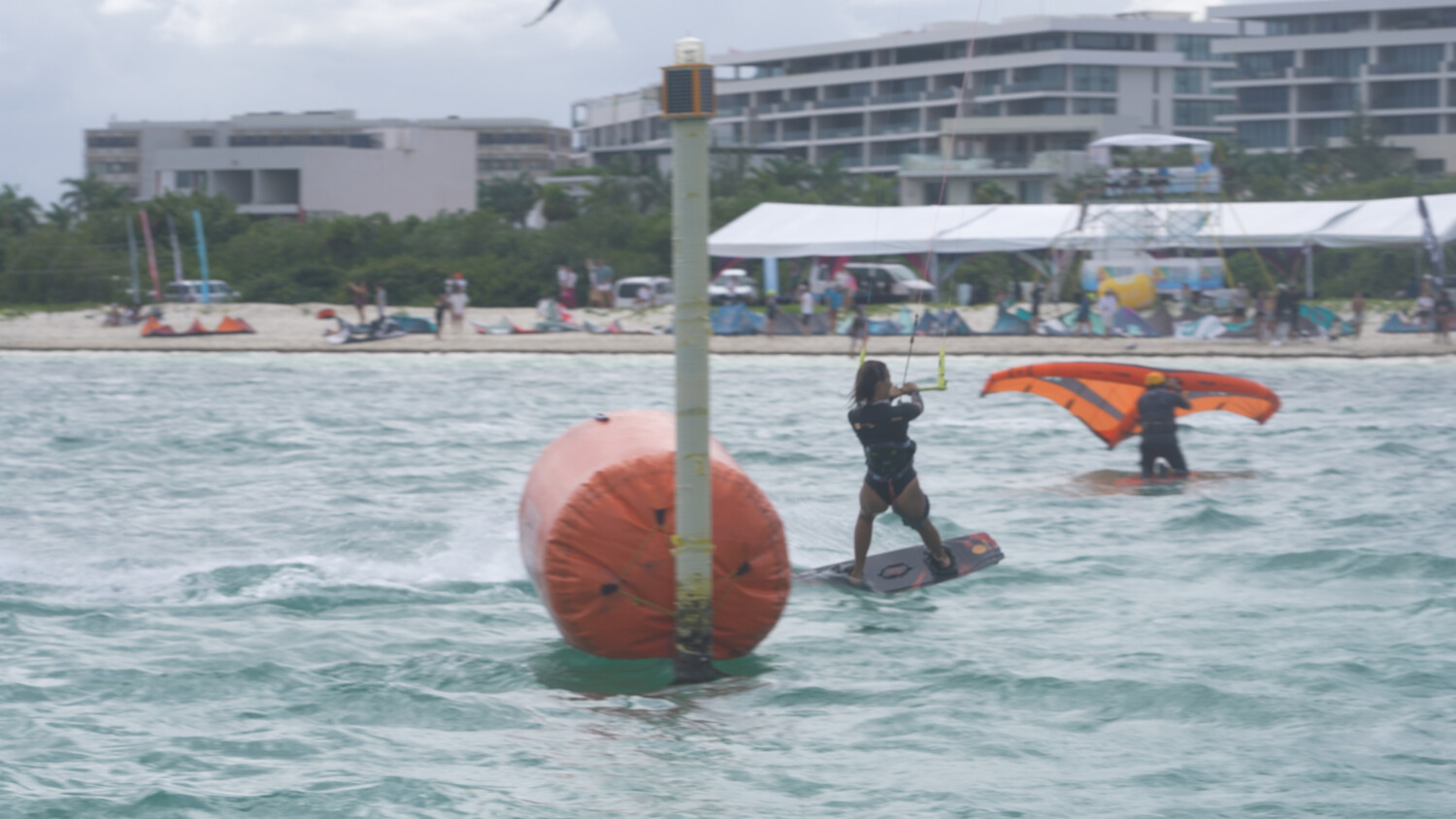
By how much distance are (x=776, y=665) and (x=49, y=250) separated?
1667 inches

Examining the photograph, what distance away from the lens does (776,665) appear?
801cm

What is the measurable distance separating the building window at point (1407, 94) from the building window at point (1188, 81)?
9.12 m

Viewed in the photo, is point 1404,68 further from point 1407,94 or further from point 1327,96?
point 1327,96

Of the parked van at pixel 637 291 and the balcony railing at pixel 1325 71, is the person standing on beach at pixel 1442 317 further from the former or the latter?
the balcony railing at pixel 1325 71

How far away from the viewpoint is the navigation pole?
6941 millimetres

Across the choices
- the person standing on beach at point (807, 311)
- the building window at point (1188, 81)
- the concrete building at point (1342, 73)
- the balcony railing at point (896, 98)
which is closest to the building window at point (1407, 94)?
the concrete building at point (1342, 73)

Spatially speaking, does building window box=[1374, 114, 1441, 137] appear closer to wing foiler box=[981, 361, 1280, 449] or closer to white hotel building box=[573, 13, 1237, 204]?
white hotel building box=[573, 13, 1237, 204]

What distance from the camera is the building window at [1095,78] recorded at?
7869cm

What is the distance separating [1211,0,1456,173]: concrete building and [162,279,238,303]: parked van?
53.0m

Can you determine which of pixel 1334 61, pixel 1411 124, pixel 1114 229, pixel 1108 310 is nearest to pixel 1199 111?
pixel 1334 61

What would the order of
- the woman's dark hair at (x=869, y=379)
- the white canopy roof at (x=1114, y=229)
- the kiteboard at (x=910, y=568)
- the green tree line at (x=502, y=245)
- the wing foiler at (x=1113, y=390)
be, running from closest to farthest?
1. the woman's dark hair at (x=869, y=379)
2. the kiteboard at (x=910, y=568)
3. the wing foiler at (x=1113, y=390)
4. the white canopy roof at (x=1114, y=229)
5. the green tree line at (x=502, y=245)

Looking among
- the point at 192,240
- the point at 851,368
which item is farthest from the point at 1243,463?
the point at 192,240

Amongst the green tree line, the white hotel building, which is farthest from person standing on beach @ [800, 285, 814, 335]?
the white hotel building

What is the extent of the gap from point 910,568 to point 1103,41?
2981 inches
